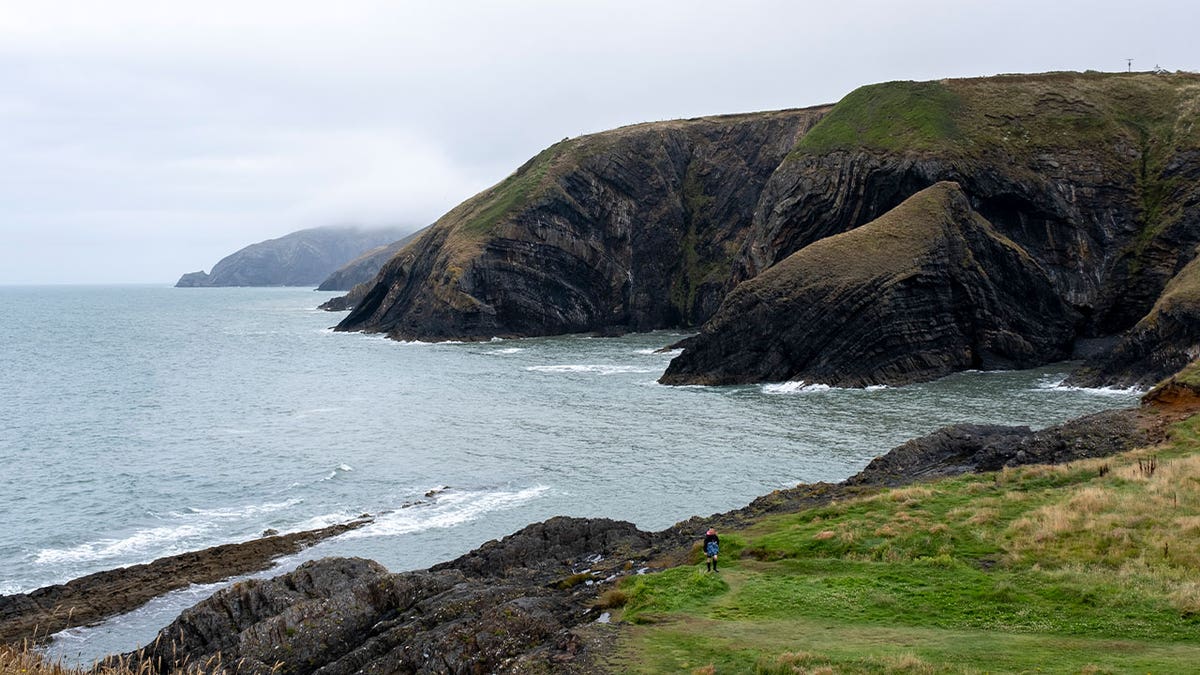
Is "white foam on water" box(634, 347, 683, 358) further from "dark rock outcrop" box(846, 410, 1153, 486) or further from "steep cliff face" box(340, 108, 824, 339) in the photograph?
"dark rock outcrop" box(846, 410, 1153, 486)

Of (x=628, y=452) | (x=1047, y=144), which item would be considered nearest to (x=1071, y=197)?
(x=1047, y=144)

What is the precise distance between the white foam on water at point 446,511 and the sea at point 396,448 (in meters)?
0.17

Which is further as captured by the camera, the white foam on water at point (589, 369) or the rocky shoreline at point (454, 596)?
the white foam on water at point (589, 369)

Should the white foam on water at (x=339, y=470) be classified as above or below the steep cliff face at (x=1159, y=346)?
below

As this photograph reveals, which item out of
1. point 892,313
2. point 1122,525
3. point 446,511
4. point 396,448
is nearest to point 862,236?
point 892,313

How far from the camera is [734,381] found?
269 feet

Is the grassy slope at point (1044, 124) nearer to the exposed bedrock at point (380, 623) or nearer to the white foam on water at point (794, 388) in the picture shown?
the white foam on water at point (794, 388)

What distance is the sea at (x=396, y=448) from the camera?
129 feet

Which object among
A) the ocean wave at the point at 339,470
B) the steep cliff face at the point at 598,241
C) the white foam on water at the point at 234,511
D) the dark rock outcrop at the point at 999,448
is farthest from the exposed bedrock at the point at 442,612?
the steep cliff face at the point at 598,241

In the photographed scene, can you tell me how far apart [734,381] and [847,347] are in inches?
418

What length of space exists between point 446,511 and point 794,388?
4262cm

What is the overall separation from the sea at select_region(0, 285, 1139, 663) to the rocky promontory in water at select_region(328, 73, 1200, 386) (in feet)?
21.8

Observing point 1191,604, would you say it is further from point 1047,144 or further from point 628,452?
point 1047,144

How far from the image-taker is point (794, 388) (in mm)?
77500
